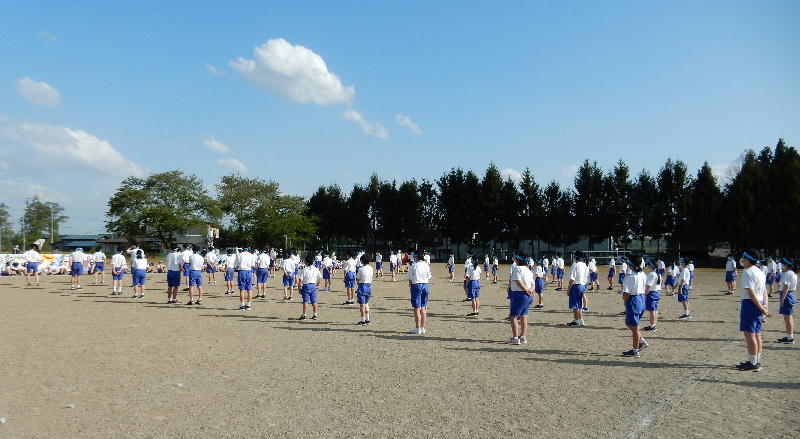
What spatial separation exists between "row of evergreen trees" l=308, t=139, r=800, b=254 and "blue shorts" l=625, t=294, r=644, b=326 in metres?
46.1

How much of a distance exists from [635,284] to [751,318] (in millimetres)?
1760

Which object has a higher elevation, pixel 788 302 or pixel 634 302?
pixel 634 302

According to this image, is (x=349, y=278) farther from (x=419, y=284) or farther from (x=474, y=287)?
(x=419, y=284)

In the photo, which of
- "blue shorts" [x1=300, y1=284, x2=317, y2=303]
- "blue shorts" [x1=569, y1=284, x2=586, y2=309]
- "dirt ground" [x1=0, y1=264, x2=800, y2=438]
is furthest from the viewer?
"blue shorts" [x1=300, y1=284, x2=317, y2=303]

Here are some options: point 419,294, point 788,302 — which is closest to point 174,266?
point 419,294

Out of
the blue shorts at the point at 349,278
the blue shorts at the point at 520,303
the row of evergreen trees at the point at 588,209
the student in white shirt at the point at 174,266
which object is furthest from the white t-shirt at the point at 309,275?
the row of evergreen trees at the point at 588,209

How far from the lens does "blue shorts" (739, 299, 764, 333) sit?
797cm

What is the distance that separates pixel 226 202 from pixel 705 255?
56671mm

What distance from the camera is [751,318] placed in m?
8.00

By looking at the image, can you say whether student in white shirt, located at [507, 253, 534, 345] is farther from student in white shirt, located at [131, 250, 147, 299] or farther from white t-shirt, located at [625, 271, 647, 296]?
student in white shirt, located at [131, 250, 147, 299]

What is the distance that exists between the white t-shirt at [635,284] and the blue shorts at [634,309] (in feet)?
0.25

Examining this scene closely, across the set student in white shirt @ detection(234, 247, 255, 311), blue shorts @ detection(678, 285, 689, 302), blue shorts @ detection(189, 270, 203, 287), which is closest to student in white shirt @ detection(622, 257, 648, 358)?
blue shorts @ detection(678, 285, 689, 302)

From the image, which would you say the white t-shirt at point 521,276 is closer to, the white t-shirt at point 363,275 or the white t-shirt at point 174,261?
the white t-shirt at point 363,275

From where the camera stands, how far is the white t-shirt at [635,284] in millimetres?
9195
